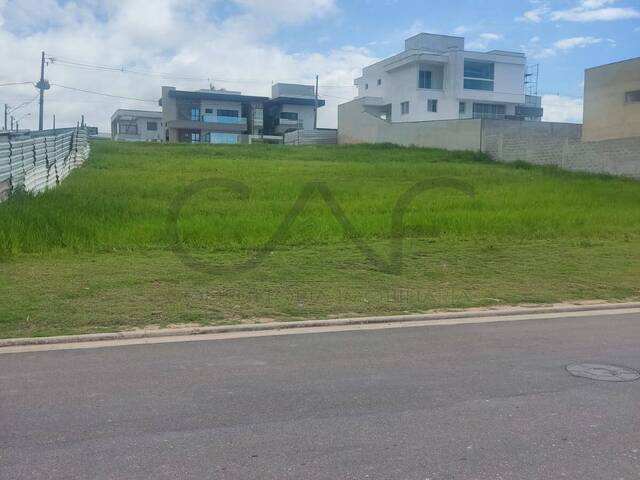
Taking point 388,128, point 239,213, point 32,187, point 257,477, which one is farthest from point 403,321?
point 388,128

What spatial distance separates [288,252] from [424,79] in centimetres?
4614

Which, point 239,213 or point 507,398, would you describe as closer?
point 507,398

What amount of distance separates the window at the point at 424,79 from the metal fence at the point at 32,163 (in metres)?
36.2

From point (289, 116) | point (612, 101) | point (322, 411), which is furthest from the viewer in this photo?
point (289, 116)

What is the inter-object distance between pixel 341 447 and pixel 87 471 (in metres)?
1.58

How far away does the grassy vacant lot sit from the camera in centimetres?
812

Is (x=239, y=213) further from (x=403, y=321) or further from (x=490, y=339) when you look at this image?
(x=490, y=339)

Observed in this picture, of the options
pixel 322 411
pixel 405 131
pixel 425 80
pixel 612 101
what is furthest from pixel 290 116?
pixel 322 411

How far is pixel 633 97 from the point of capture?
3184 cm

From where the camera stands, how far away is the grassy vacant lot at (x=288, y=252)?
8.12 meters

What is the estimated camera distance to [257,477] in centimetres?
367

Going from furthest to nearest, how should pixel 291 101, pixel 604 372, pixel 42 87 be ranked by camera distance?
1. pixel 291 101
2. pixel 42 87
3. pixel 604 372

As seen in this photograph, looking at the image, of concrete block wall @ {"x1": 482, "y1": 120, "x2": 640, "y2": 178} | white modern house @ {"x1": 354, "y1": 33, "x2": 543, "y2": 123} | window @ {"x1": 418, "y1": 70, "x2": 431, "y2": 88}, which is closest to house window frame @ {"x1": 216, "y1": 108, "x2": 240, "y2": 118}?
white modern house @ {"x1": 354, "y1": 33, "x2": 543, "y2": 123}
